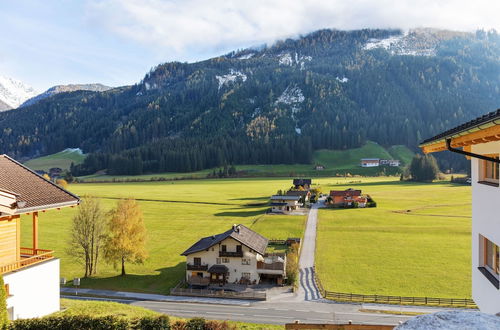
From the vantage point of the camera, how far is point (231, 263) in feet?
155

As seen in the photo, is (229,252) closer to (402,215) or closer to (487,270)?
(487,270)

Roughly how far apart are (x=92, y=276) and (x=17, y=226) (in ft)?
113

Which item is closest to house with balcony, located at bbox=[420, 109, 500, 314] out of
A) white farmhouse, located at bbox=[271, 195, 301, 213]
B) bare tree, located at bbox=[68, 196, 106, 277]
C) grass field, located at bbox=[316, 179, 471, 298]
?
grass field, located at bbox=[316, 179, 471, 298]

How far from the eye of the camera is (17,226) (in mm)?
17641

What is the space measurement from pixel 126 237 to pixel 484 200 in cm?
4587

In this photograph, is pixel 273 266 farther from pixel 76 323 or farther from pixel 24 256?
pixel 76 323

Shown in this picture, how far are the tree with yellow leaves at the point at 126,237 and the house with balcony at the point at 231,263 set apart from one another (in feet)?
23.1

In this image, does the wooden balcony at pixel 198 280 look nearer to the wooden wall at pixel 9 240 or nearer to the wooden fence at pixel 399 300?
the wooden fence at pixel 399 300

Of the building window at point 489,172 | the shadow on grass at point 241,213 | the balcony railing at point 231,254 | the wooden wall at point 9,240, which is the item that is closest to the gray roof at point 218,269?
the balcony railing at point 231,254

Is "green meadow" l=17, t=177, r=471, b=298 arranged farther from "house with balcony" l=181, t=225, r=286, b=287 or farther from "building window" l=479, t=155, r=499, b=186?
"building window" l=479, t=155, r=499, b=186

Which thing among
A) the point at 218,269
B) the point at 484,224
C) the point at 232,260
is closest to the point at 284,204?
the point at 232,260

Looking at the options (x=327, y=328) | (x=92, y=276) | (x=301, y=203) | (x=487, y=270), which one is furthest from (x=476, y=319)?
(x=301, y=203)

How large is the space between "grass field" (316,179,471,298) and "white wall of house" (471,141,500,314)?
3193 cm

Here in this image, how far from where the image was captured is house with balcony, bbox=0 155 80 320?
16016 mm
